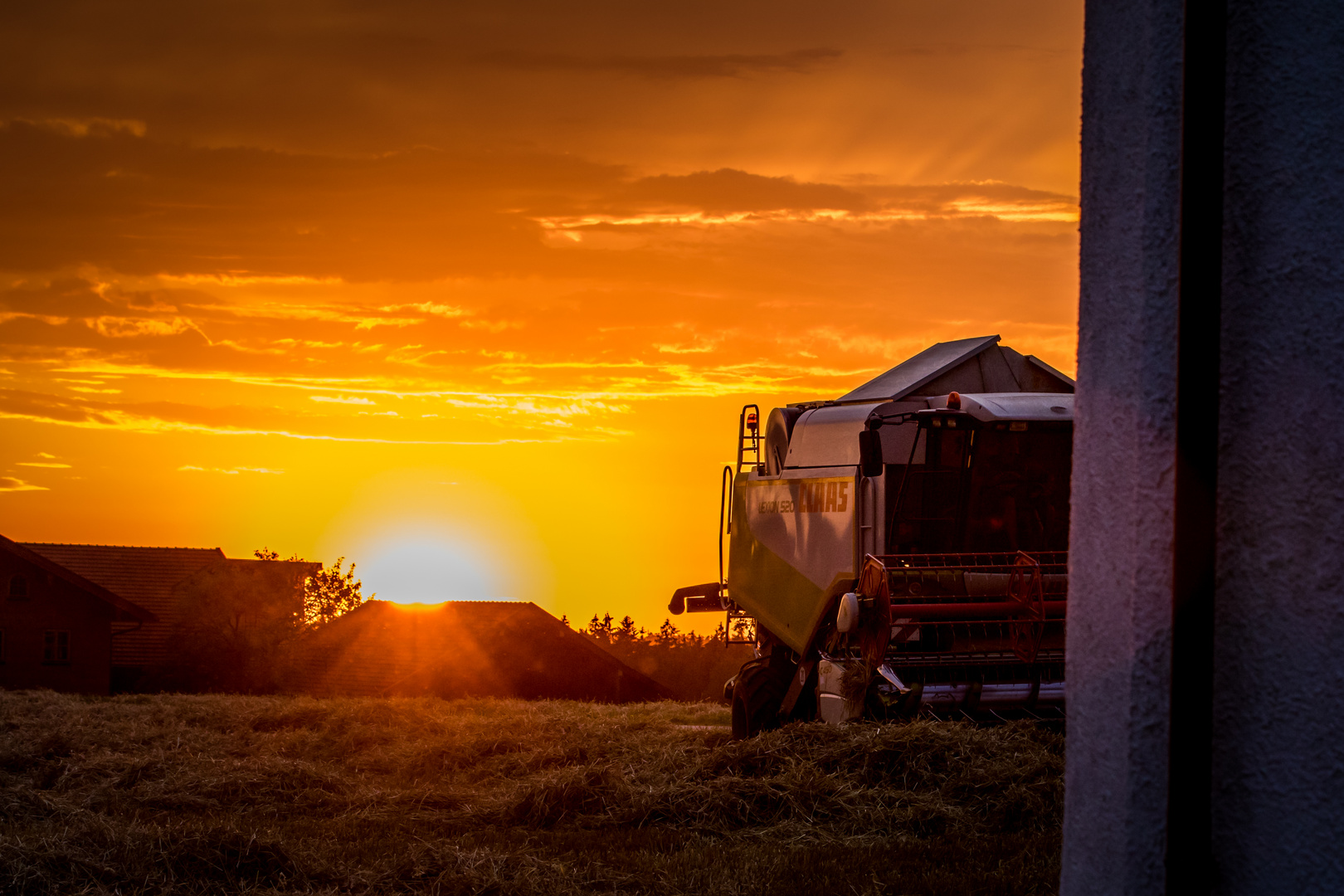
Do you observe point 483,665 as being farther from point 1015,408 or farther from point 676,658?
point 1015,408

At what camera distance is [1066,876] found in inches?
97.4

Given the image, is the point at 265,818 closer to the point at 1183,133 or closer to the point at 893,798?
the point at 893,798

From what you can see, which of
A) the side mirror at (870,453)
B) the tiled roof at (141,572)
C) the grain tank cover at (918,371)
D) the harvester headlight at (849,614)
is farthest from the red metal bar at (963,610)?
the tiled roof at (141,572)

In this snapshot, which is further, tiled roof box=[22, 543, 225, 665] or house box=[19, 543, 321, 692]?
tiled roof box=[22, 543, 225, 665]

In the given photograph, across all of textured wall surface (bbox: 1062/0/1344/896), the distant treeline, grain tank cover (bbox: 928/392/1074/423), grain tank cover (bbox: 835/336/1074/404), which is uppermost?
grain tank cover (bbox: 835/336/1074/404)

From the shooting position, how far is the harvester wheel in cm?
1550

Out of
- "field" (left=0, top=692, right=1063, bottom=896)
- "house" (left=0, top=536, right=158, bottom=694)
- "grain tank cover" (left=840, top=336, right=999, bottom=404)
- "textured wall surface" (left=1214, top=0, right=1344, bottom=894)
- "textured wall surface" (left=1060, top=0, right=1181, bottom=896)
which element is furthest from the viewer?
"house" (left=0, top=536, right=158, bottom=694)

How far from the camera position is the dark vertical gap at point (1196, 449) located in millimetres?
2227

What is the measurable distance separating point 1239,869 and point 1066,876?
1.09ft

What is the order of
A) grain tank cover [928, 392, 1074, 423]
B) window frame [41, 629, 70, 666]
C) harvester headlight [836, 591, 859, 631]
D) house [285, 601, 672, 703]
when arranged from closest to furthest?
harvester headlight [836, 591, 859, 631]
grain tank cover [928, 392, 1074, 423]
house [285, 601, 672, 703]
window frame [41, 629, 70, 666]

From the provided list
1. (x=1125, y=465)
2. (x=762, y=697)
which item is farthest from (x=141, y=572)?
(x=1125, y=465)

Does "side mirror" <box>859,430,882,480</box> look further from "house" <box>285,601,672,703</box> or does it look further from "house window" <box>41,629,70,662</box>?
"house window" <box>41,629,70,662</box>

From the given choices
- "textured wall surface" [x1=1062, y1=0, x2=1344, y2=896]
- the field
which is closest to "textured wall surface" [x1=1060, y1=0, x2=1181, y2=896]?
"textured wall surface" [x1=1062, y1=0, x2=1344, y2=896]

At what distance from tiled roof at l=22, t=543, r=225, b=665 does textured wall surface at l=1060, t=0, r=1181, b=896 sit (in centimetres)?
4303
